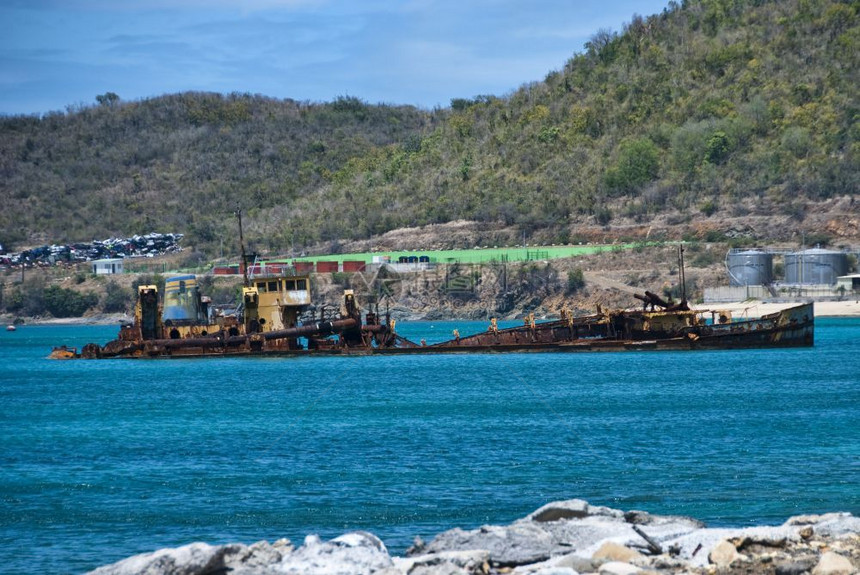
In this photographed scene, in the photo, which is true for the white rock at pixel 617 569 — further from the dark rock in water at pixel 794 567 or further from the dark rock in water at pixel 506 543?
the dark rock in water at pixel 794 567

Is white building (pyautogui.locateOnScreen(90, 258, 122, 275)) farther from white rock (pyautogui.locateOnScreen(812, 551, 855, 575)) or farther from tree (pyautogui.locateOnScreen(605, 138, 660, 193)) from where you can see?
Result: white rock (pyautogui.locateOnScreen(812, 551, 855, 575))

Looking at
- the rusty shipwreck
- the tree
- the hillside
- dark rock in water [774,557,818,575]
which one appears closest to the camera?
dark rock in water [774,557,818,575]

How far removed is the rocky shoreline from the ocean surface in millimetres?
4168

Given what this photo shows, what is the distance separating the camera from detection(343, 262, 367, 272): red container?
449 ft

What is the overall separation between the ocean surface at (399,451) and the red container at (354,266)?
71.7 meters

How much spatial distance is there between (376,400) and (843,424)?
1736 centimetres

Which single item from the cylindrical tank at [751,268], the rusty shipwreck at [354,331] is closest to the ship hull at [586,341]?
the rusty shipwreck at [354,331]

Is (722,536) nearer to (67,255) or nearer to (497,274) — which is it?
(497,274)

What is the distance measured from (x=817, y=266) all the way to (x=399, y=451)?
274 ft

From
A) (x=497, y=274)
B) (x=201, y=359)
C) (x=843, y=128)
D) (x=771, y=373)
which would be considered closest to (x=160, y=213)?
(x=497, y=274)

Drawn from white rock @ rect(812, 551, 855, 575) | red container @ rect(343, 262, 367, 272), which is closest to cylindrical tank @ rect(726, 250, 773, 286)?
red container @ rect(343, 262, 367, 272)

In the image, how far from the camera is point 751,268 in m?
114

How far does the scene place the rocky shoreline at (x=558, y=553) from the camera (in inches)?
691

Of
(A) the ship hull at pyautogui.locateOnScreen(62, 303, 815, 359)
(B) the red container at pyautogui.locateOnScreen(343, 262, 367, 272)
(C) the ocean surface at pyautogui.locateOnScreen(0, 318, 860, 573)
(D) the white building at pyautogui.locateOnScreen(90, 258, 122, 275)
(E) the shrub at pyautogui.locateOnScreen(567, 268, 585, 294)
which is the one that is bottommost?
(C) the ocean surface at pyautogui.locateOnScreen(0, 318, 860, 573)
